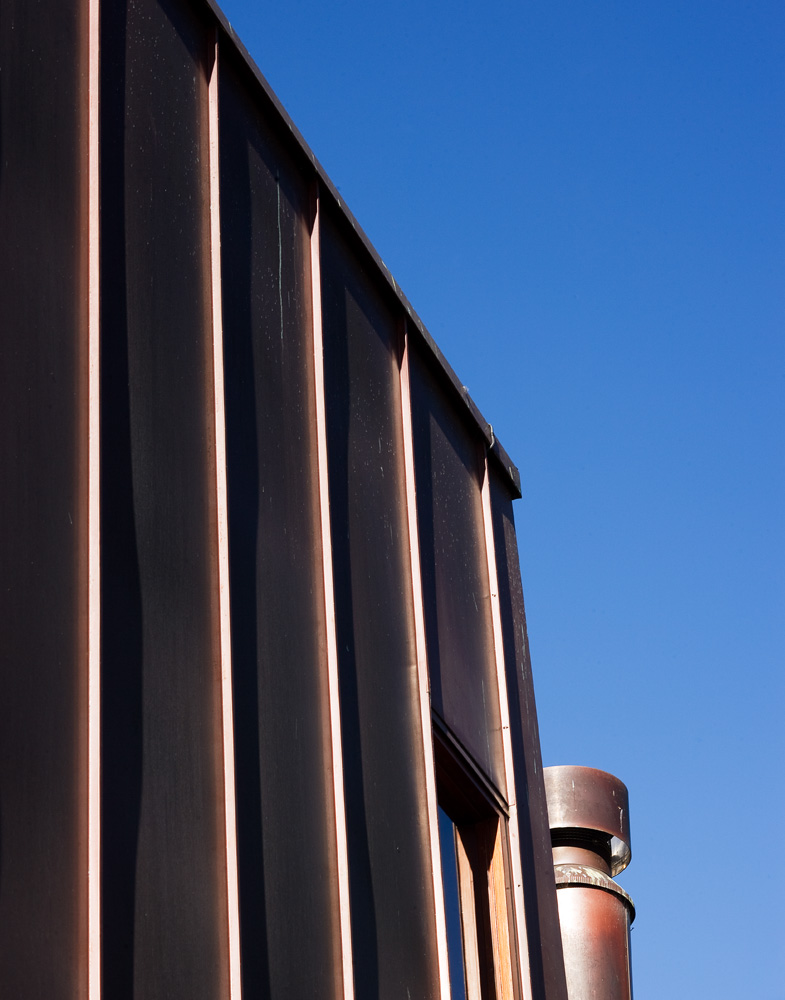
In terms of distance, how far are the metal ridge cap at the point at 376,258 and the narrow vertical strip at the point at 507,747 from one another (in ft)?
0.79

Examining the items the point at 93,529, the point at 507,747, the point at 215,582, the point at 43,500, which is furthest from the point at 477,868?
the point at 43,500

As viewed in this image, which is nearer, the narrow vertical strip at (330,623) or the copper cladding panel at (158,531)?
the copper cladding panel at (158,531)

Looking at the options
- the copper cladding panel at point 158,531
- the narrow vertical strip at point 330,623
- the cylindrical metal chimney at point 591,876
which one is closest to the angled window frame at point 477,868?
the narrow vertical strip at point 330,623

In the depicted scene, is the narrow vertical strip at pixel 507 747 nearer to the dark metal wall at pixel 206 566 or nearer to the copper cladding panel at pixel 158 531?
the dark metal wall at pixel 206 566

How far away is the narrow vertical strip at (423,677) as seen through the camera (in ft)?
18.4

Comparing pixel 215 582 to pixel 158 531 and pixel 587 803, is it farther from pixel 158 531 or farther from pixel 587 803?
pixel 587 803

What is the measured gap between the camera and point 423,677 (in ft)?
19.9

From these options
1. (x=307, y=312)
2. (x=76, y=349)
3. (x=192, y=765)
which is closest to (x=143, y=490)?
(x=76, y=349)

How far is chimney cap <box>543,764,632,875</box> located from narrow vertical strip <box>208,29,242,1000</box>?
6716mm

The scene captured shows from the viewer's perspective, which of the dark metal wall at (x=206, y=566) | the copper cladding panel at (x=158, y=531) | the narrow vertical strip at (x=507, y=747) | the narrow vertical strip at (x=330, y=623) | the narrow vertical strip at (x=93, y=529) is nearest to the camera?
the narrow vertical strip at (x=93, y=529)

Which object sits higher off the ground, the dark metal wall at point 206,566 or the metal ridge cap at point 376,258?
the metal ridge cap at point 376,258

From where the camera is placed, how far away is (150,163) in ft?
15.6

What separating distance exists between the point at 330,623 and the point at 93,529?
155cm

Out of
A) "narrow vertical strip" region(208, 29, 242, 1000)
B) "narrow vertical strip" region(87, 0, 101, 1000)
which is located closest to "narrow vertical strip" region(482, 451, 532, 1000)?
"narrow vertical strip" region(208, 29, 242, 1000)
